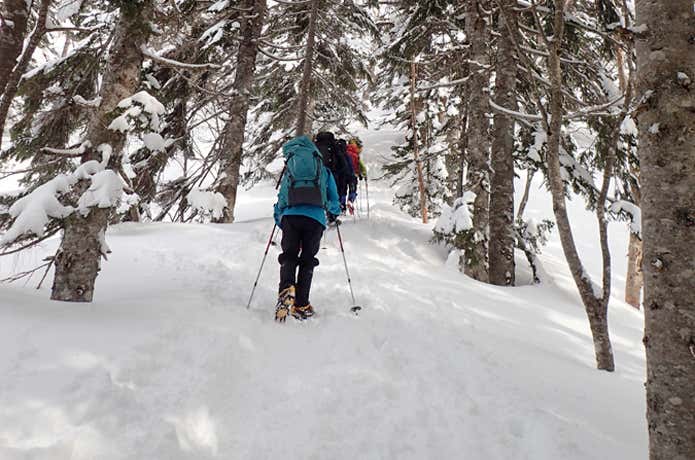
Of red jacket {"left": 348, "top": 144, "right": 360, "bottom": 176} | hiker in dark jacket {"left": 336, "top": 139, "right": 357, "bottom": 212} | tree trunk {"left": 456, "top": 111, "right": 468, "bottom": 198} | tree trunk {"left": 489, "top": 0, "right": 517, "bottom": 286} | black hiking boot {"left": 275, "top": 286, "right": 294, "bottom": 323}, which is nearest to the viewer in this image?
black hiking boot {"left": 275, "top": 286, "right": 294, "bottom": 323}

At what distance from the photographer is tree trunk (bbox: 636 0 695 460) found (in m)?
2.01

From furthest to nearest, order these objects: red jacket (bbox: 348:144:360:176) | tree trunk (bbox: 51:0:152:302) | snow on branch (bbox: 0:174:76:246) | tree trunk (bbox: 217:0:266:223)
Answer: red jacket (bbox: 348:144:360:176), tree trunk (bbox: 217:0:266:223), tree trunk (bbox: 51:0:152:302), snow on branch (bbox: 0:174:76:246)

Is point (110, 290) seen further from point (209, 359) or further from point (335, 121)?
point (335, 121)

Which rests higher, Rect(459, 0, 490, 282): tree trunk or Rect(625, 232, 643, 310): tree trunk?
Rect(459, 0, 490, 282): tree trunk

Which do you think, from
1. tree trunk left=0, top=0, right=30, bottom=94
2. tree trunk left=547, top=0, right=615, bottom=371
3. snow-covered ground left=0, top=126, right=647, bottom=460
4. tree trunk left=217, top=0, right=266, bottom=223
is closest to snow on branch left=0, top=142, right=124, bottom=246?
snow-covered ground left=0, top=126, right=647, bottom=460

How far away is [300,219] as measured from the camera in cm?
476

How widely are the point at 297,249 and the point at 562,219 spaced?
2972 mm

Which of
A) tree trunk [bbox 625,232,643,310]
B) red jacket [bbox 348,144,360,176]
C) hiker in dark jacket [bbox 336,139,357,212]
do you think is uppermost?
red jacket [bbox 348,144,360,176]

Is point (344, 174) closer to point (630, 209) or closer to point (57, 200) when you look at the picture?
point (630, 209)

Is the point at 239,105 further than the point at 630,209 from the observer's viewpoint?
Yes

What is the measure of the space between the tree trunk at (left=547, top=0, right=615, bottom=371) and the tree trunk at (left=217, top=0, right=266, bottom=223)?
737cm

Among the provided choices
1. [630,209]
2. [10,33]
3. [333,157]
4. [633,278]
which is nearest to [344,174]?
[333,157]

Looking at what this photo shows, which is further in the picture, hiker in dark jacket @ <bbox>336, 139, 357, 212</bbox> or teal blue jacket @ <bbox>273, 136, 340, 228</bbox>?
hiker in dark jacket @ <bbox>336, 139, 357, 212</bbox>

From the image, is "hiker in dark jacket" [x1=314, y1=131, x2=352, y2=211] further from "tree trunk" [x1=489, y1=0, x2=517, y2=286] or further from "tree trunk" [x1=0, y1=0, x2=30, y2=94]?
"tree trunk" [x1=0, y1=0, x2=30, y2=94]
